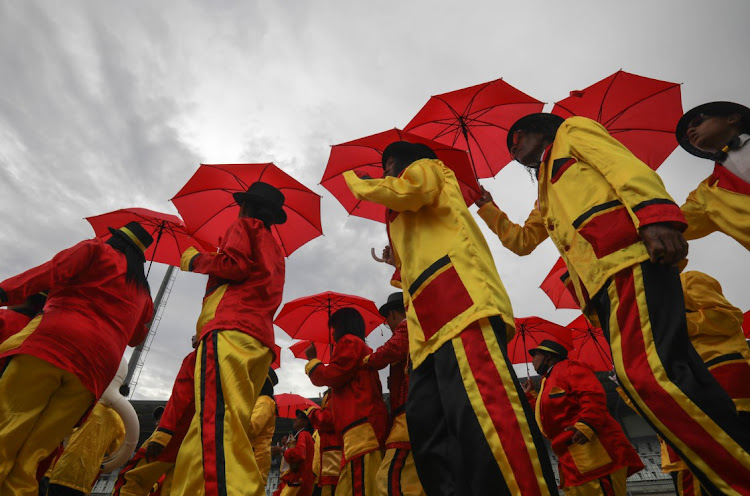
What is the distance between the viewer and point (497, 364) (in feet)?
5.33

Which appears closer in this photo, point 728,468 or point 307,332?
point 728,468

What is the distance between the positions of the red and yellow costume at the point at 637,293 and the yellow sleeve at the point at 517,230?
807mm

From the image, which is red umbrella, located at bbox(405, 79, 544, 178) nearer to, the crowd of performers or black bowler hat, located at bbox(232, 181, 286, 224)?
the crowd of performers

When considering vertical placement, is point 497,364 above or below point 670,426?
above

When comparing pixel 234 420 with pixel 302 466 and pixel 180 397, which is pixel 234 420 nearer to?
pixel 180 397

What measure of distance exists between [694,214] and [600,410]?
220 cm

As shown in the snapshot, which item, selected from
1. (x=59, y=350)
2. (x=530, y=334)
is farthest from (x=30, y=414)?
(x=530, y=334)

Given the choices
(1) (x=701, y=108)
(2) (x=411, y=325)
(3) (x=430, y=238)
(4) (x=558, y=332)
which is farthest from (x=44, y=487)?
(4) (x=558, y=332)

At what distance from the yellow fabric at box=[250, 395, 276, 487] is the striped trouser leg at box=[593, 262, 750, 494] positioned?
4876mm

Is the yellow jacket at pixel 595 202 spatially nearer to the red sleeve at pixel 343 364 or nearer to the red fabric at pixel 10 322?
the red sleeve at pixel 343 364

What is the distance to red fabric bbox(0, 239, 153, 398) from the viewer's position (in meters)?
2.78

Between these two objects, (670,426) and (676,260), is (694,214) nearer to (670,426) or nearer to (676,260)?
(676,260)

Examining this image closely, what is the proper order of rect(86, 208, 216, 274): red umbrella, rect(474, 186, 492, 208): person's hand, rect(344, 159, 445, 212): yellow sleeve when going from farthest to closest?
1. rect(86, 208, 216, 274): red umbrella
2. rect(474, 186, 492, 208): person's hand
3. rect(344, 159, 445, 212): yellow sleeve

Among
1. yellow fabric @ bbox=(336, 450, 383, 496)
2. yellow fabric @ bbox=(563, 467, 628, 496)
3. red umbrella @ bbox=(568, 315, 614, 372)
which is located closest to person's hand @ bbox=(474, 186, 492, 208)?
yellow fabric @ bbox=(336, 450, 383, 496)
